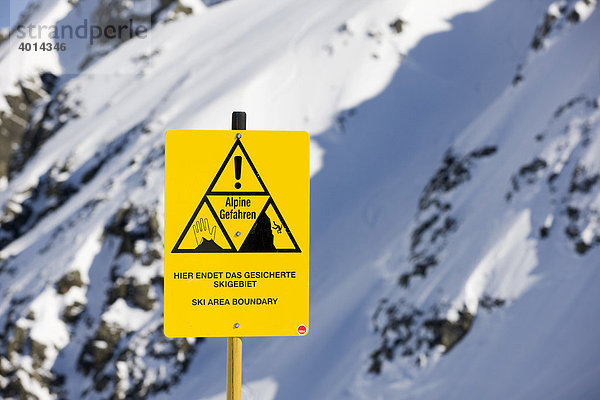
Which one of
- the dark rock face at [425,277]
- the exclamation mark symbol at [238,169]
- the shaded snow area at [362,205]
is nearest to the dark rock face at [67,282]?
the shaded snow area at [362,205]

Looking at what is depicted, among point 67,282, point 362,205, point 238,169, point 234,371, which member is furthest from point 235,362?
point 67,282

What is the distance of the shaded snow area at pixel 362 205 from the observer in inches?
524

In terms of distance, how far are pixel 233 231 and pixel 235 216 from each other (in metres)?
0.07

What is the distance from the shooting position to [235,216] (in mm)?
2857

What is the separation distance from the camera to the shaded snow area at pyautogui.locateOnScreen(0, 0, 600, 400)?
13.3 m

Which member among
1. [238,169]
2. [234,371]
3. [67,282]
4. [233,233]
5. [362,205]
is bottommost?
[234,371]

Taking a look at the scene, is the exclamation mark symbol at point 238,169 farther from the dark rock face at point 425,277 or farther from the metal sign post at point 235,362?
the dark rock face at point 425,277

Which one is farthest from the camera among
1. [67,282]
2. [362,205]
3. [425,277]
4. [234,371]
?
[67,282]

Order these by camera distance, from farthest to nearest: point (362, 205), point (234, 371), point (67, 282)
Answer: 1. point (67, 282)
2. point (362, 205)
3. point (234, 371)

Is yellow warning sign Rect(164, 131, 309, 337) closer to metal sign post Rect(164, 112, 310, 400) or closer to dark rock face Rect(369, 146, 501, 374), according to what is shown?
metal sign post Rect(164, 112, 310, 400)

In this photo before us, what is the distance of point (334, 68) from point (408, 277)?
1581 cm

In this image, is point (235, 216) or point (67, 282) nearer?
point (235, 216)

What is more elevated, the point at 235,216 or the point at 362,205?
the point at 362,205

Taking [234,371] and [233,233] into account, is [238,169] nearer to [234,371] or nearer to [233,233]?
[233,233]
